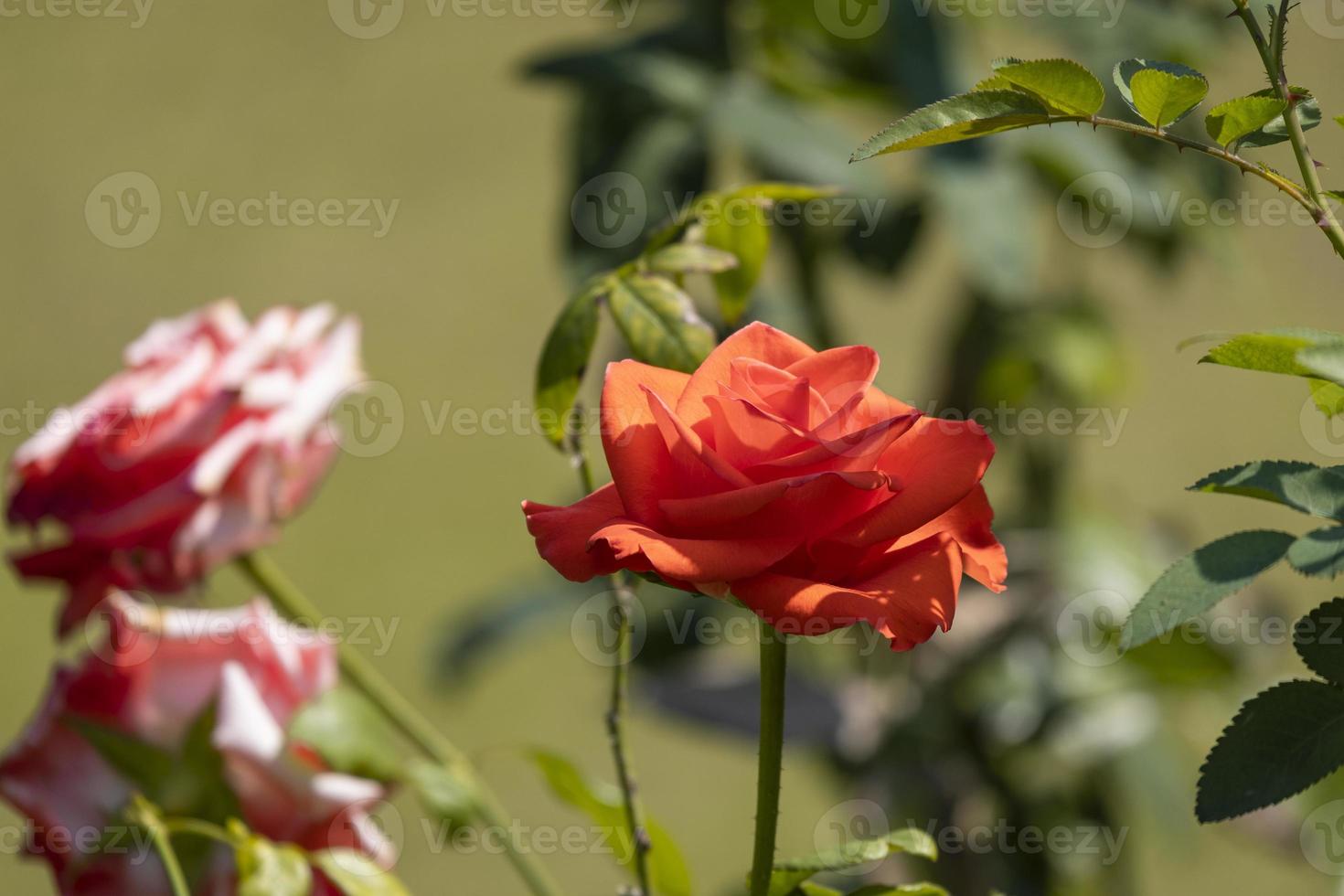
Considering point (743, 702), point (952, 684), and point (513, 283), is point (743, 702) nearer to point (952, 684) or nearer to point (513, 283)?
point (952, 684)

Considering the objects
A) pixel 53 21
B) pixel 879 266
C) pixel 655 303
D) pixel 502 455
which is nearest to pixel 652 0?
pixel 879 266

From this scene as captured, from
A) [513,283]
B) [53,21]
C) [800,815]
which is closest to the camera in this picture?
[800,815]

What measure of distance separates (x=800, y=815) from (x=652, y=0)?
1136mm

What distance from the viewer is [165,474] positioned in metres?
0.39

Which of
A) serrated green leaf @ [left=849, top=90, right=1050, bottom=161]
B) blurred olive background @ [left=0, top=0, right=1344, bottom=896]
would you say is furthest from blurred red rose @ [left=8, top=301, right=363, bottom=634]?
blurred olive background @ [left=0, top=0, right=1344, bottom=896]

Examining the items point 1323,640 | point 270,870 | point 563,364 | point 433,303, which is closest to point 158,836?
point 270,870

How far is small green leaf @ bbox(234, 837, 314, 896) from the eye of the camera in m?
0.31

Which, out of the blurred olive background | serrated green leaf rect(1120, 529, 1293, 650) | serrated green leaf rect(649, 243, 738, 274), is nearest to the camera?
serrated green leaf rect(1120, 529, 1293, 650)

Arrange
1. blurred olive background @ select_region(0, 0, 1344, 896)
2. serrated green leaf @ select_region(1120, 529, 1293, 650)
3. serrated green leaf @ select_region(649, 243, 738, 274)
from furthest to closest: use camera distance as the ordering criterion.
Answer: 1. blurred olive background @ select_region(0, 0, 1344, 896)
2. serrated green leaf @ select_region(649, 243, 738, 274)
3. serrated green leaf @ select_region(1120, 529, 1293, 650)

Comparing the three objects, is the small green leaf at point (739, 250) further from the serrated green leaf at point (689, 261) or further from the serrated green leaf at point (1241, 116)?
the serrated green leaf at point (1241, 116)

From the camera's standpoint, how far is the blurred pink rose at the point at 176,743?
34 centimetres

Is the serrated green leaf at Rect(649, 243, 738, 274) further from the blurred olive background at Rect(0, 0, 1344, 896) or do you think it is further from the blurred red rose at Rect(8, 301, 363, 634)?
the blurred olive background at Rect(0, 0, 1344, 896)

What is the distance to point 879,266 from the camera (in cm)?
70

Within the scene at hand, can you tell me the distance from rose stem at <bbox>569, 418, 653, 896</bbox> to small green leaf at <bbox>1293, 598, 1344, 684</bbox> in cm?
13
